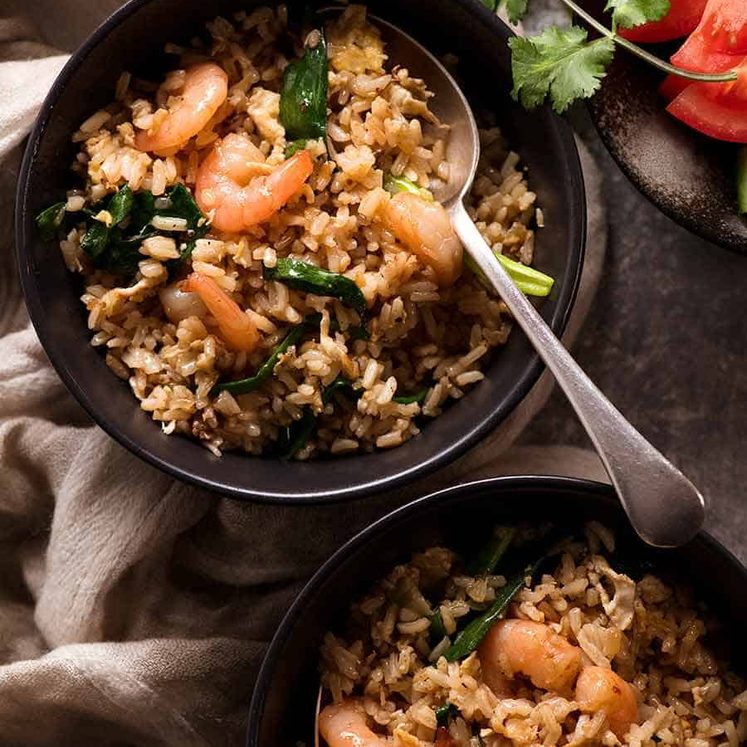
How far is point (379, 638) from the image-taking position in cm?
218

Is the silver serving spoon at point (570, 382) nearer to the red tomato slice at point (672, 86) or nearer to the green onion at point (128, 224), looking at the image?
the red tomato slice at point (672, 86)

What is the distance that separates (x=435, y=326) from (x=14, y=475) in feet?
3.12

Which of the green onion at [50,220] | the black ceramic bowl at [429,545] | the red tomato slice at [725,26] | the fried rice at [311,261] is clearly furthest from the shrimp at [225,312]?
the red tomato slice at [725,26]

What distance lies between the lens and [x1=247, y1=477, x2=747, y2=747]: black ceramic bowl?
6.85ft

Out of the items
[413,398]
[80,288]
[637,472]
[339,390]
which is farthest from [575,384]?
[80,288]

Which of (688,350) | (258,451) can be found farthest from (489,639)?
(688,350)

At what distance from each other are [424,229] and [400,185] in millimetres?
133

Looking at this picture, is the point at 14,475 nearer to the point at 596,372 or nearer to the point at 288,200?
the point at 288,200

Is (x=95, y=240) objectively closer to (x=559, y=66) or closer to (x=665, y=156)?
(x=559, y=66)

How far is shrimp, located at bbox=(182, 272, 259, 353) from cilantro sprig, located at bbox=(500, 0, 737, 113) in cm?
63

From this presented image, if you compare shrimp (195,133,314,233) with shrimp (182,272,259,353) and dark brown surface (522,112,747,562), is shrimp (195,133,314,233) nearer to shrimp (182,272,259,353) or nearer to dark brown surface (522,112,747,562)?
shrimp (182,272,259,353)

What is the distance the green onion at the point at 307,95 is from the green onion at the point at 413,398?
503 mm

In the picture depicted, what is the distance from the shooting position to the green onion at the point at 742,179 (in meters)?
2.11

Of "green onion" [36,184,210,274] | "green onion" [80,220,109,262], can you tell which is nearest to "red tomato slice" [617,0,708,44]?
"green onion" [36,184,210,274]
